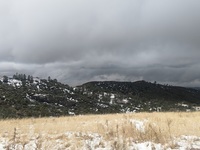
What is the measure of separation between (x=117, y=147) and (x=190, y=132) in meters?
5.81

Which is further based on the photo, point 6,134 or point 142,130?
point 6,134

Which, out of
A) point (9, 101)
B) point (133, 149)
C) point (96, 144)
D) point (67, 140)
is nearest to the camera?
point (133, 149)

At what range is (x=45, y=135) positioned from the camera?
1266 cm

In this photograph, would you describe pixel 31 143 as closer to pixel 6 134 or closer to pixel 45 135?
pixel 45 135

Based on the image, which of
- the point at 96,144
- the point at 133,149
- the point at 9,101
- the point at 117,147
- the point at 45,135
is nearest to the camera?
the point at 117,147

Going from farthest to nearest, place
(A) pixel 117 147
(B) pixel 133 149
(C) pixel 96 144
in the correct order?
(C) pixel 96 144, (B) pixel 133 149, (A) pixel 117 147

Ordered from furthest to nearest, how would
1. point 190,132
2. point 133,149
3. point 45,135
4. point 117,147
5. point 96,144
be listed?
point 190,132 < point 45,135 < point 96,144 < point 133,149 < point 117,147

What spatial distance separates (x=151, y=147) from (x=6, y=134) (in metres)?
7.06

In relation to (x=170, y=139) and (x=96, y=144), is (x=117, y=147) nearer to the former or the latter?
(x=96, y=144)

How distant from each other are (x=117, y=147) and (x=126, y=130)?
12.4 ft

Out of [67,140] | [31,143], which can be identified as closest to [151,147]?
[67,140]

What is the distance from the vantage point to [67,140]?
38.2 ft

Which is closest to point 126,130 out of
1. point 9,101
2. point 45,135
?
point 45,135

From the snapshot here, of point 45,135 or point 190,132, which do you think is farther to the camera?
point 190,132
